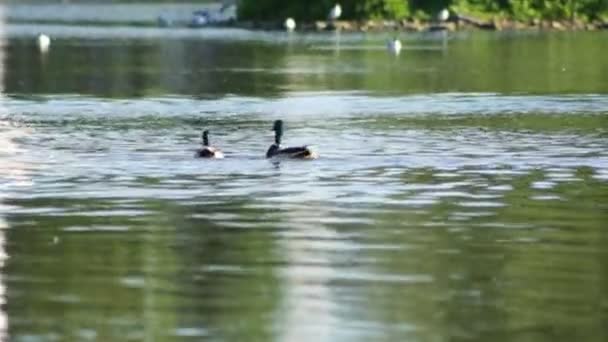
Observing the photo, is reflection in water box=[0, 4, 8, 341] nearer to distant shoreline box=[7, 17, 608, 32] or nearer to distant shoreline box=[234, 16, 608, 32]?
distant shoreline box=[7, 17, 608, 32]

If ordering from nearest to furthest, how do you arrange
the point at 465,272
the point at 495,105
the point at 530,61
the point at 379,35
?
the point at 465,272 → the point at 495,105 → the point at 530,61 → the point at 379,35

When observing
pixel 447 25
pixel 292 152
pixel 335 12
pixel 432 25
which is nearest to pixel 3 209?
pixel 292 152

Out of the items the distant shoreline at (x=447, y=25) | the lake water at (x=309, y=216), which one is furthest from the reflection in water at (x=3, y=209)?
the distant shoreline at (x=447, y=25)

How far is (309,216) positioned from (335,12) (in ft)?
296

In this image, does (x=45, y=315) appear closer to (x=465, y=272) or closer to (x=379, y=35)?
(x=465, y=272)

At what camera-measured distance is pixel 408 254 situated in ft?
66.8

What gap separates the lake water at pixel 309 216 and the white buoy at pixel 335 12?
59.2 metres

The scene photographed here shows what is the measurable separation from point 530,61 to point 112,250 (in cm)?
5179

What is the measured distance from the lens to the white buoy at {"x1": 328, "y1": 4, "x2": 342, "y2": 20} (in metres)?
114

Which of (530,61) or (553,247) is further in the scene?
(530,61)

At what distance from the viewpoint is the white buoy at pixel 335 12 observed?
373 ft

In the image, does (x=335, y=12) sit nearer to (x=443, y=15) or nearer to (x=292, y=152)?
(x=443, y=15)

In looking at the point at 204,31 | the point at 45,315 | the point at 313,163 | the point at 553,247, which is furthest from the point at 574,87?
the point at 204,31

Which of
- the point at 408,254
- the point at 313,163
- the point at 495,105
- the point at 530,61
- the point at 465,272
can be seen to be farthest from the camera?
the point at 530,61
